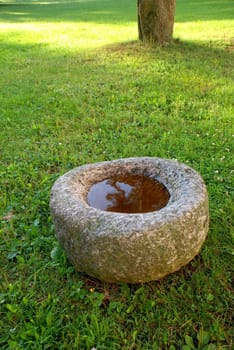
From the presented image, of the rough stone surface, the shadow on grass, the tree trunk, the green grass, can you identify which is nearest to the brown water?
the rough stone surface

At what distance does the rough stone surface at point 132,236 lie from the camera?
91.2 inches

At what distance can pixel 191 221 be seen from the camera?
2.42 meters

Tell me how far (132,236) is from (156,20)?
24.1 feet

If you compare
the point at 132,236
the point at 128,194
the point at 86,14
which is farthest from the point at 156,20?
the point at 86,14

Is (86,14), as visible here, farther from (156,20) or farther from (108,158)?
(108,158)

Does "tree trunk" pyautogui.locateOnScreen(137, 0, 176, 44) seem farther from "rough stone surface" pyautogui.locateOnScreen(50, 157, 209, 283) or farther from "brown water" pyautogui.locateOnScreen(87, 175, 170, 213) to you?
"rough stone surface" pyautogui.locateOnScreen(50, 157, 209, 283)

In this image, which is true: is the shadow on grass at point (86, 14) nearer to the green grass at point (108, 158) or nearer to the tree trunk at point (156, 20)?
the tree trunk at point (156, 20)

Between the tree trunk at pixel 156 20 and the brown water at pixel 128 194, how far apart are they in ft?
21.1

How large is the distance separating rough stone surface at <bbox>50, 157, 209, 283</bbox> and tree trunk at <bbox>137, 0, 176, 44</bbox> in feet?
22.0

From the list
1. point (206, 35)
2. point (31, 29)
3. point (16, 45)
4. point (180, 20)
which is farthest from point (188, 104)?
point (31, 29)

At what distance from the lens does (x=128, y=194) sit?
9.29ft

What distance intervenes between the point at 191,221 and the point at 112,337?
0.85m

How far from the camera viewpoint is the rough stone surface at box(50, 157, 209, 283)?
7.60 ft

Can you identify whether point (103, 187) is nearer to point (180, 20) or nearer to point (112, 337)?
point (112, 337)
